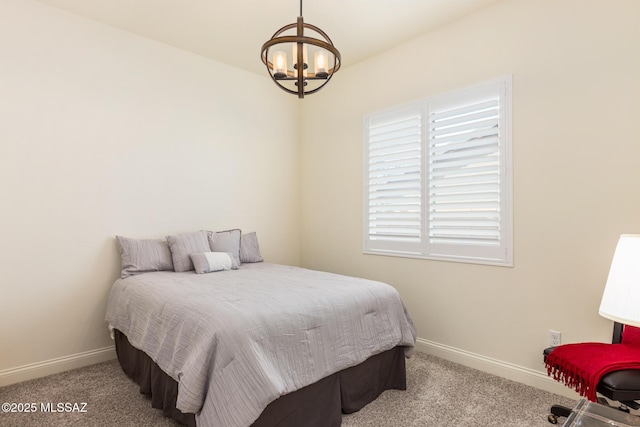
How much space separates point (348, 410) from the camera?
81.9 inches

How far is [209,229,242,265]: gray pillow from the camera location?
3260 millimetres

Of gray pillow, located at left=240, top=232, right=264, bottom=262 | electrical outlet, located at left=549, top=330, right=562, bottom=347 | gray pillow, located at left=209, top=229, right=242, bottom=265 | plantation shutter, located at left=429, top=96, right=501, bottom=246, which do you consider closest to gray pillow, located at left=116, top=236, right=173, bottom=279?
gray pillow, located at left=209, top=229, right=242, bottom=265

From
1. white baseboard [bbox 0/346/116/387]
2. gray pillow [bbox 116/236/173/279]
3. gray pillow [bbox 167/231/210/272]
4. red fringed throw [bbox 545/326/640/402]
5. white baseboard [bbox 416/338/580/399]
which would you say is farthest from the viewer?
gray pillow [bbox 167/231/210/272]

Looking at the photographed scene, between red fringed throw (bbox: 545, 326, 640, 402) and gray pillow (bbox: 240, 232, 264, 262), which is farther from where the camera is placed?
gray pillow (bbox: 240, 232, 264, 262)

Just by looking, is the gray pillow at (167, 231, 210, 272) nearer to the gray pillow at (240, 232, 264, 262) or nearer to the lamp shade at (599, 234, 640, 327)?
the gray pillow at (240, 232, 264, 262)

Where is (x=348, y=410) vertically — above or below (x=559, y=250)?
below

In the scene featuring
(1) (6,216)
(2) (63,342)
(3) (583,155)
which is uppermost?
(3) (583,155)

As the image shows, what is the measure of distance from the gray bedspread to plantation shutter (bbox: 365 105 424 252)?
0.94 m

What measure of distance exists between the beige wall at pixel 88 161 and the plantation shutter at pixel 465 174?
207 cm

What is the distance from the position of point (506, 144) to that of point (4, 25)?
3779 millimetres

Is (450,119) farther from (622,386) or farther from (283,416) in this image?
(283,416)

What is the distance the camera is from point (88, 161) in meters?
2.87

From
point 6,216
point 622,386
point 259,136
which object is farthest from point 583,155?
point 6,216

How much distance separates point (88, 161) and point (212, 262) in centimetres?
131
